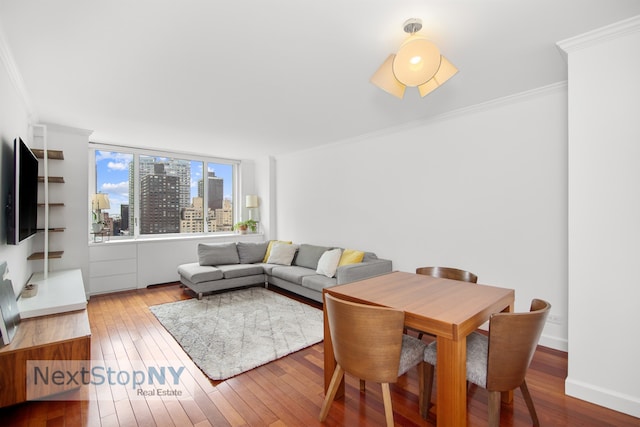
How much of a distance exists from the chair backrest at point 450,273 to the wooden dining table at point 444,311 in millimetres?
343

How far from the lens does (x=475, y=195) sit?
342cm

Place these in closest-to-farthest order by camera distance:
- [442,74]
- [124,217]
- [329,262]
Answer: [442,74] < [329,262] < [124,217]

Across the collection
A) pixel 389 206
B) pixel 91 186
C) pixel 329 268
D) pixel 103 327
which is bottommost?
pixel 103 327

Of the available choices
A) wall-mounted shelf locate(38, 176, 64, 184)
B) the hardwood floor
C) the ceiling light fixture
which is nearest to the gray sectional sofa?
the hardwood floor

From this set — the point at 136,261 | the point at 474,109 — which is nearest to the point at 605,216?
the point at 474,109

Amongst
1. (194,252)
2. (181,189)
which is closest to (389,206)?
(194,252)

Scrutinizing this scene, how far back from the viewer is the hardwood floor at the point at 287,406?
1922 millimetres

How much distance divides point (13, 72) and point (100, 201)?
2660 mm

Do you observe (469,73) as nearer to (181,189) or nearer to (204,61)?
(204,61)

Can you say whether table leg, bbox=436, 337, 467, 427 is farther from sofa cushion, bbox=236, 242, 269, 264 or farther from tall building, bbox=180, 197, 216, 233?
tall building, bbox=180, 197, 216, 233

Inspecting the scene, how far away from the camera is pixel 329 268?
4.34m

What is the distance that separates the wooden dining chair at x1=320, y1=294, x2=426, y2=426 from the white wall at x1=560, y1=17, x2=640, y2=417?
147 centimetres

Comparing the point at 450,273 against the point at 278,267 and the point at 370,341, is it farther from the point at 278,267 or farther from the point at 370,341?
the point at 278,267

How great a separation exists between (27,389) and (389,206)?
4.00m
